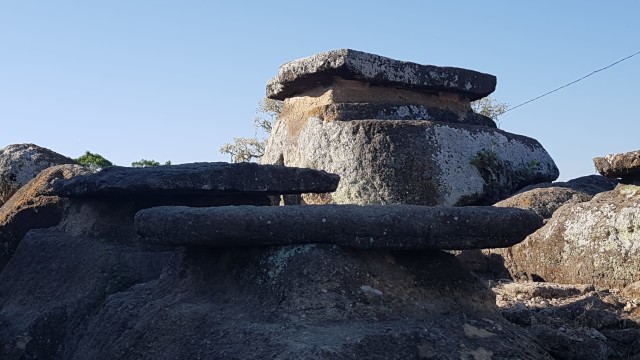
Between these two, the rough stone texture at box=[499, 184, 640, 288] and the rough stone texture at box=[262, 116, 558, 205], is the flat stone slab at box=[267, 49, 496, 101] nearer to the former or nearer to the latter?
the rough stone texture at box=[262, 116, 558, 205]

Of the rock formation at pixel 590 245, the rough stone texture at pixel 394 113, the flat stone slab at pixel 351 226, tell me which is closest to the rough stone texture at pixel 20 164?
the rough stone texture at pixel 394 113

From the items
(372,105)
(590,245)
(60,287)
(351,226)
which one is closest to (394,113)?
(372,105)

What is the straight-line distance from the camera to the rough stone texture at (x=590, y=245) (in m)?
6.12

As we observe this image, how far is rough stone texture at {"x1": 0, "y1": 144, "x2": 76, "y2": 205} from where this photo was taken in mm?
9250

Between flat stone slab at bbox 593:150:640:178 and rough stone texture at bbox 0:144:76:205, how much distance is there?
19.5 feet

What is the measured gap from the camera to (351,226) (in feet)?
13.5

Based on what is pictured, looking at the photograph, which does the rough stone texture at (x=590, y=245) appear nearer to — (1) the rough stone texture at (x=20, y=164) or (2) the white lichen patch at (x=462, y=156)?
(2) the white lichen patch at (x=462, y=156)

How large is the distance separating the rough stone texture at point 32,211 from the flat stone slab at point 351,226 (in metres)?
3.34

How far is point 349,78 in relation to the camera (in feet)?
27.6

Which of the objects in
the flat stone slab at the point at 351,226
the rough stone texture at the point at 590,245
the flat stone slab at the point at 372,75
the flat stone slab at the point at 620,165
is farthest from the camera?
the flat stone slab at the point at 372,75

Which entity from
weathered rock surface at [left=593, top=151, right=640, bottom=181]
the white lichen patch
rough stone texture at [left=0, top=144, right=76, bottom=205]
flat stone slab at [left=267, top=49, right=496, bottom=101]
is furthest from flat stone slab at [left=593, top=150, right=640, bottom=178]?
rough stone texture at [left=0, top=144, right=76, bottom=205]

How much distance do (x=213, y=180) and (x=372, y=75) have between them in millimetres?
3132

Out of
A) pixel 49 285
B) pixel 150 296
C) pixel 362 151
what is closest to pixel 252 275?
pixel 150 296

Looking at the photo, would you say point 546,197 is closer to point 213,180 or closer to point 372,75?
point 372,75
